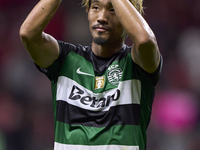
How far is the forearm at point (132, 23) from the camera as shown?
1954 mm

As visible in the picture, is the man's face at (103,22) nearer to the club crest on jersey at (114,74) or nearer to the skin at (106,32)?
the skin at (106,32)

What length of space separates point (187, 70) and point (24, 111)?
260cm

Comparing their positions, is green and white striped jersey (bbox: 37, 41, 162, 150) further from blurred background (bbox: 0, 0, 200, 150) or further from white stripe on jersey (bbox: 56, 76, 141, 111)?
blurred background (bbox: 0, 0, 200, 150)

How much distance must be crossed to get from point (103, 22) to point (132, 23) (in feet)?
0.88

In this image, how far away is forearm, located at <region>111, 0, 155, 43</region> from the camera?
6.41 ft

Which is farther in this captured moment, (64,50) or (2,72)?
(2,72)

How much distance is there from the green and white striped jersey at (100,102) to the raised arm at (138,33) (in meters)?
0.13

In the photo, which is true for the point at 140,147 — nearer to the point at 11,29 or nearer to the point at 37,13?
the point at 37,13

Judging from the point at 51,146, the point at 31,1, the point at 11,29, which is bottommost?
the point at 51,146

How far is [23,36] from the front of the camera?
2.04 m

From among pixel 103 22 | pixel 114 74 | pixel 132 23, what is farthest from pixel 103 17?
pixel 114 74

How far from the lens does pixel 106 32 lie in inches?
86.7

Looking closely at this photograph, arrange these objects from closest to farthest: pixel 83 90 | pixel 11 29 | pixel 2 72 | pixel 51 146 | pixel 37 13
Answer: pixel 37 13
pixel 83 90
pixel 51 146
pixel 2 72
pixel 11 29

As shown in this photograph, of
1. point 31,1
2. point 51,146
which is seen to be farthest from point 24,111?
point 31,1
